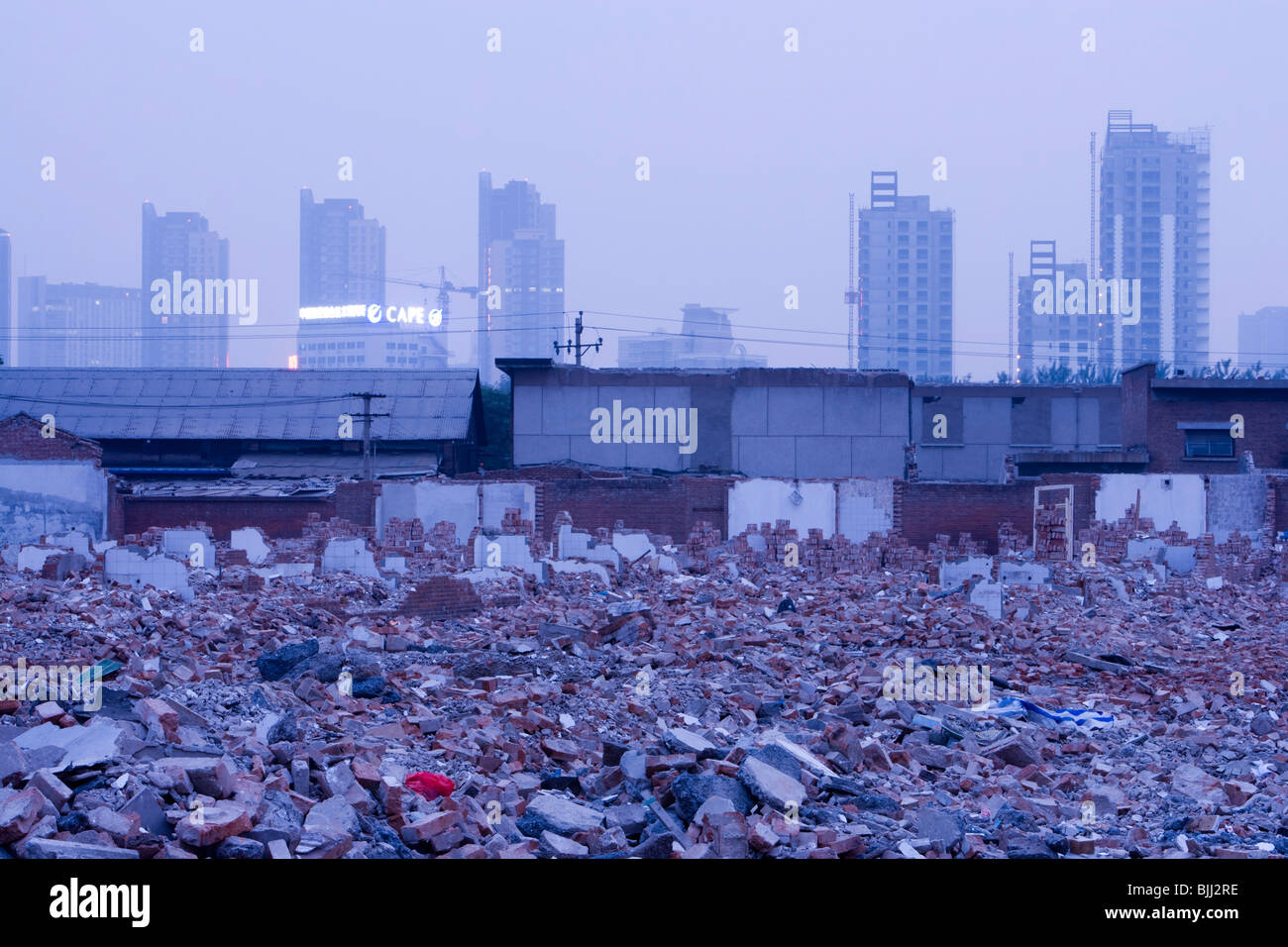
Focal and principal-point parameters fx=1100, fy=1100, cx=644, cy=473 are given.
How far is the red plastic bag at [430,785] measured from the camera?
607 cm

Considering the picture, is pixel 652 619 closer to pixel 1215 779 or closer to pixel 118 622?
pixel 118 622

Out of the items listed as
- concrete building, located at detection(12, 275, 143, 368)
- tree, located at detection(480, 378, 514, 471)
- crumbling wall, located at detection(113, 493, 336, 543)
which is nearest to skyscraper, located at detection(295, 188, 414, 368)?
concrete building, located at detection(12, 275, 143, 368)

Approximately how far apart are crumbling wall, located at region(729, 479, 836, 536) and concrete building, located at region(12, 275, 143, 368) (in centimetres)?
8074

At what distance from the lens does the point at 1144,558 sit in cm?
2166

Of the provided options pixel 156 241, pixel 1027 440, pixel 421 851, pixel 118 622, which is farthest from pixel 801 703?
pixel 156 241

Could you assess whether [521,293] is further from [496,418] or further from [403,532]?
[403,532]

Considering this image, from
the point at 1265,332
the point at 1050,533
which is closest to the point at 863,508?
the point at 1050,533

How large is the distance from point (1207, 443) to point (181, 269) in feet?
293

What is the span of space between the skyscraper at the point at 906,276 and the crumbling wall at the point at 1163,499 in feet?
246

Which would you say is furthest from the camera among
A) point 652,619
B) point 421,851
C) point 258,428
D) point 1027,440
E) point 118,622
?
point 1027,440

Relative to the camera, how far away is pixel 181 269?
97562 millimetres

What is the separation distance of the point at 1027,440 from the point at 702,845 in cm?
3791

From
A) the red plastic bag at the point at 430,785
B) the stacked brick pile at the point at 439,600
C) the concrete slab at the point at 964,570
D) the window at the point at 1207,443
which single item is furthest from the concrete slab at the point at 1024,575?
the window at the point at 1207,443

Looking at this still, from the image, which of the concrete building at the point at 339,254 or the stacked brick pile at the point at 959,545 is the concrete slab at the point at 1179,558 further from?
the concrete building at the point at 339,254
